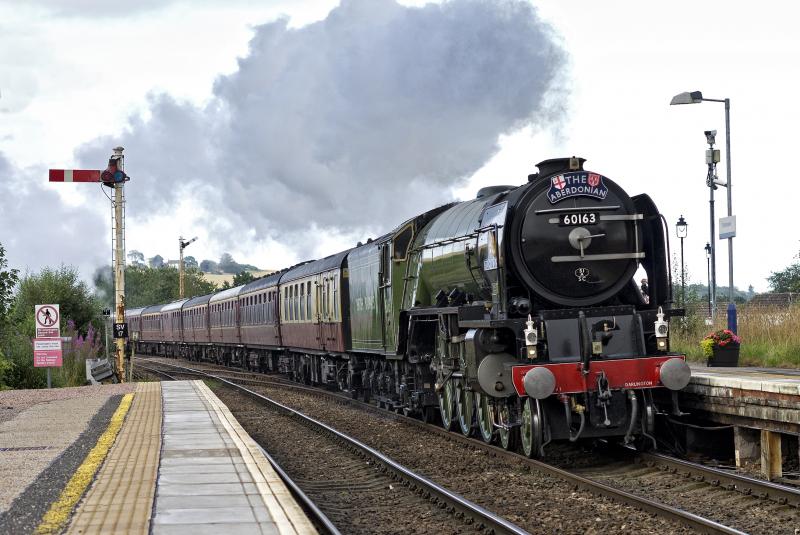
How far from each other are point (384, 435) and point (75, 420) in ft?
17.8

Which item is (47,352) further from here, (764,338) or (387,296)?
(764,338)

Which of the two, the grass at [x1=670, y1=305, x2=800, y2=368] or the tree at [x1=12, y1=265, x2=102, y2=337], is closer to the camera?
the grass at [x1=670, y1=305, x2=800, y2=368]

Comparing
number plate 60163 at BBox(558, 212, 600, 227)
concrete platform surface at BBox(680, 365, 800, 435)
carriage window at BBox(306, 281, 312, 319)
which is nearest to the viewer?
concrete platform surface at BBox(680, 365, 800, 435)

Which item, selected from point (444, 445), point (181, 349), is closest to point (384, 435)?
point (444, 445)

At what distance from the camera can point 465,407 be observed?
13.5 meters

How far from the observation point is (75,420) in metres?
16.3

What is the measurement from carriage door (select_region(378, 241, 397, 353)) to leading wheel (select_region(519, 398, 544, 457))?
521 cm

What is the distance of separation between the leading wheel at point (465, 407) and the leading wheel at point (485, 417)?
1.03 feet

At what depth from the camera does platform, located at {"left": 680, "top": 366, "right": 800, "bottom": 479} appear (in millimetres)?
9523

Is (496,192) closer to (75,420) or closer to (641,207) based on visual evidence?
(641,207)


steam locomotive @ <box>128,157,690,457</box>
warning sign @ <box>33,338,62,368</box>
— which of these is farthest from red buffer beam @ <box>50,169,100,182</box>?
steam locomotive @ <box>128,157,690,457</box>

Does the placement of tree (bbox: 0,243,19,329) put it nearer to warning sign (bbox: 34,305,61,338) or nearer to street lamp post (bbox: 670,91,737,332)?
warning sign (bbox: 34,305,61,338)

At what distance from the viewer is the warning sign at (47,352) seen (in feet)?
79.4

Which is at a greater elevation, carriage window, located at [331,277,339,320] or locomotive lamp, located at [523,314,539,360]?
carriage window, located at [331,277,339,320]
